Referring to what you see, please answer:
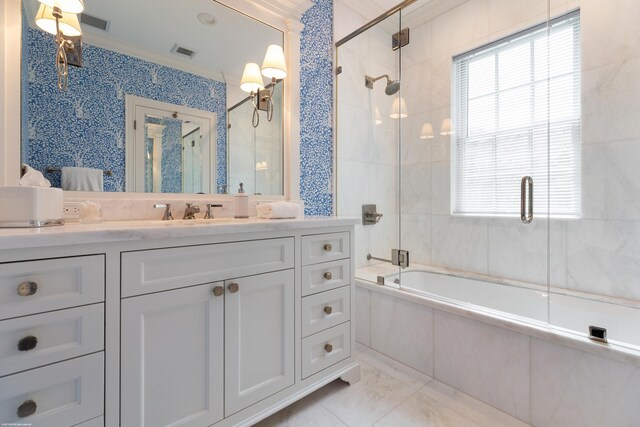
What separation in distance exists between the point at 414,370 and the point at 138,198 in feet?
5.56

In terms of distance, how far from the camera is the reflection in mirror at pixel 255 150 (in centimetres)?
166

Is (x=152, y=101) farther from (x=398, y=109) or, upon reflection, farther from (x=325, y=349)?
(x=398, y=109)

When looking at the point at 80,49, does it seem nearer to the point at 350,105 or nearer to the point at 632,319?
the point at 350,105

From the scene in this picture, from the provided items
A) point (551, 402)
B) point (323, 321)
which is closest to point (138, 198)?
point (323, 321)

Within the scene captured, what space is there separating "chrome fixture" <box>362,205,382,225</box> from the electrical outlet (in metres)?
1.82

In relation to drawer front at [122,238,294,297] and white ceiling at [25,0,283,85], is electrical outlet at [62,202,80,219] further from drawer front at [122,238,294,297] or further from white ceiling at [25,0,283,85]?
white ceiling at [25,0,283,85]

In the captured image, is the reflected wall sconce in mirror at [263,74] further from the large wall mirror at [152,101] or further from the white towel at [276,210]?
the white towel at [276,210]

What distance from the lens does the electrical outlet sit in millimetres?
1139

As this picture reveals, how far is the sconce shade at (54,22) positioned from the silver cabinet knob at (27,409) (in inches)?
50.7

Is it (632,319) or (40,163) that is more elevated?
(40,163)

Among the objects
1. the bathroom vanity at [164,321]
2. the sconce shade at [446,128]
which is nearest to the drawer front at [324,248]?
the bathroom vanity at [164,321]

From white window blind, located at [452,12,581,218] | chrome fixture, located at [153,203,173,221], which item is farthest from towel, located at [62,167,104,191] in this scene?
white window blind, located at [452,12,581,218]

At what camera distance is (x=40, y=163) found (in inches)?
44.3

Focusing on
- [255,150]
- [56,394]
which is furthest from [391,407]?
[255,150]
